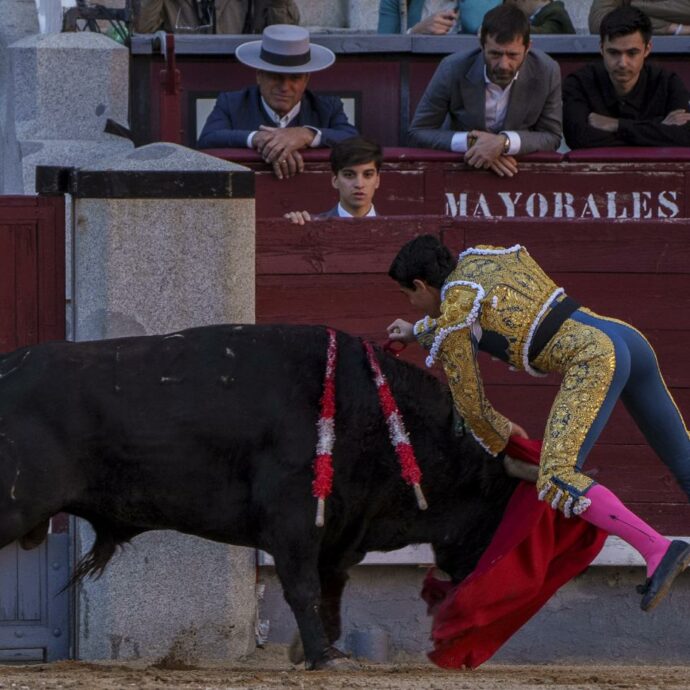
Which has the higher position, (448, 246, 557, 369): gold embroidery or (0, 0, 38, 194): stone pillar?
(448, 246, 557, 369): gold embroidery

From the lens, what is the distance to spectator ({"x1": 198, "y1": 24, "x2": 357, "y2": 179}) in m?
7.30

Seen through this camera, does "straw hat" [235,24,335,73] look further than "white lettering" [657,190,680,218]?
No

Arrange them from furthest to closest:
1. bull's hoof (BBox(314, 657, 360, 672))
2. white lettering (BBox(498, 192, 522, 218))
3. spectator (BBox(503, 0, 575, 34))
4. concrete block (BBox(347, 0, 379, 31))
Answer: concrete block (BBox(347, 0, 379, 31))
spectator (BBox(503, 0, 575, 34))
white lettering (BBox(498, 192, 522, 218))
bull's hoof (BBox(314, 657, 360, 672))

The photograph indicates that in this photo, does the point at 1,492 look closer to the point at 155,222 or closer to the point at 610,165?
the point at 155,222

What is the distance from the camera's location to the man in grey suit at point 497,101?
7.29m

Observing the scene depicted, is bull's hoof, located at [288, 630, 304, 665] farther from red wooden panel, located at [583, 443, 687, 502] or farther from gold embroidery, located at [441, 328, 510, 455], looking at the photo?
red wooden panel, located at [583, 443, 687, 502]

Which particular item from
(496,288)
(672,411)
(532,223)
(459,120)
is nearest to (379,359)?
(496,288)

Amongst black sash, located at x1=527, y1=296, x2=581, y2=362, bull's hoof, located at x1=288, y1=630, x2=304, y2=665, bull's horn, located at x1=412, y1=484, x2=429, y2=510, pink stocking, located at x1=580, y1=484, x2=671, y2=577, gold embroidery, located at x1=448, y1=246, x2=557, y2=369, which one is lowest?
bull's hoof, located at x1=288, y1=630, x2=304, y2=665

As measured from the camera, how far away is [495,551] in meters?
5.54

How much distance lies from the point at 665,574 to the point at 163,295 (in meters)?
2.13

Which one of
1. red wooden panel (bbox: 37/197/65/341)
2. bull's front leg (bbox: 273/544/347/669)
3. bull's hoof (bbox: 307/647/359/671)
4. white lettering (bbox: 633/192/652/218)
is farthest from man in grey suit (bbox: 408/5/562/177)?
bull's hoof (bbox: 307/647/359/671)

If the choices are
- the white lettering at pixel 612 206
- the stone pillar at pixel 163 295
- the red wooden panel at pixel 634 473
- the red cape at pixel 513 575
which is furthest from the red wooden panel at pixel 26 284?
the white lettering at pixel 612 206

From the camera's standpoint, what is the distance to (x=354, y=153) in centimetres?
661

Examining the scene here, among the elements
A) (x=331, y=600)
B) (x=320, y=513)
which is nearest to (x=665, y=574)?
(x=320, y=513)
